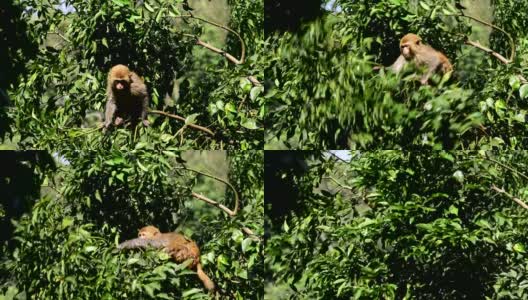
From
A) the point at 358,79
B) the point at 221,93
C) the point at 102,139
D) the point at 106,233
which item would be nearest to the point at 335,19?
the point at 358,79

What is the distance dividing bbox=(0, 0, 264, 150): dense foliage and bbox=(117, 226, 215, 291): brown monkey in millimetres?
492

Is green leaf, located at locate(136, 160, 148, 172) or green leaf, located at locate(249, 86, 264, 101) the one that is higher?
green leaf, located at locate(249, 86, 264, 101)

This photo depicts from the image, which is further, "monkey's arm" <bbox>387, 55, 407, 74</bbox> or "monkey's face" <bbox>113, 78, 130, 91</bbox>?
"monkey's face" <bbox>113, 78, 130, 91</bbox>

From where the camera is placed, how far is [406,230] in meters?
4.46

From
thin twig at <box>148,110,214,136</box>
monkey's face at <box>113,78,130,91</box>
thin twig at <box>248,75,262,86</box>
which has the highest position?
thin twig at <box>248,75,262,86</box>

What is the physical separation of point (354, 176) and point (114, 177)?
1.27m

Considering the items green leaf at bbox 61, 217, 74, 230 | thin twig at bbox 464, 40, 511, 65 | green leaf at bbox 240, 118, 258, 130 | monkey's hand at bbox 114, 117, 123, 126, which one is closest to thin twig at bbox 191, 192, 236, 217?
green leaf at bbox 240, 118, 258, 130

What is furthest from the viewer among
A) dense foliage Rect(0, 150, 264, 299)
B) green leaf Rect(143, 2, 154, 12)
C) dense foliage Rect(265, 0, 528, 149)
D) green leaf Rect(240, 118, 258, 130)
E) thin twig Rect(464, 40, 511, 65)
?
green leaf Rect(143, 2, 154, 12)

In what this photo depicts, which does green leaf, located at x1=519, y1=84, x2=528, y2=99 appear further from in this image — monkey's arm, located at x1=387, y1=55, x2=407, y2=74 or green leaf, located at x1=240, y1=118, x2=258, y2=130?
green leaf, located at x1=240, y1=118, x2=258, y2=130

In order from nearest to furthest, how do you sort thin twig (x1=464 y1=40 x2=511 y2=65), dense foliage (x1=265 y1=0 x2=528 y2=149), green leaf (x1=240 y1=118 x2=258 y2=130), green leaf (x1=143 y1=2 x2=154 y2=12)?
dense foliage (x1=265 y1=0 x2=528 y2=149) → thin twig (x1=464 y1=40 x2=511 y2=65) → green leaf (x1=240 y1=118 x2=258 y2=130) → green leaf (x1=143 y1=2 x2=154 y2=12)

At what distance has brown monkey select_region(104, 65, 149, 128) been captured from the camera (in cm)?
485

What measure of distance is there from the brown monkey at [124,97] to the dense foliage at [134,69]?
0.08 m

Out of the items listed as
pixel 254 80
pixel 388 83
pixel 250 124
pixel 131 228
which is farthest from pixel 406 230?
pixel 131 228

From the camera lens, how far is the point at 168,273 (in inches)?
175
